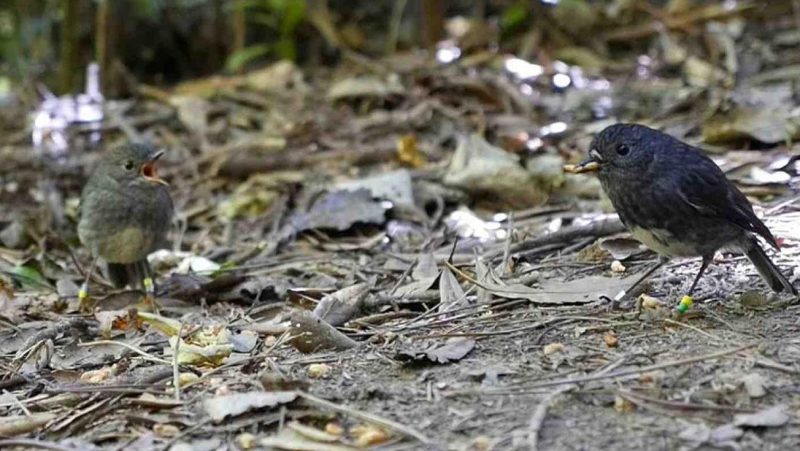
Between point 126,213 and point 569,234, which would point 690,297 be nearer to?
point 569,234

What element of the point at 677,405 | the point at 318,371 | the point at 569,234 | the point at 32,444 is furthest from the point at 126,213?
the point at 677,405

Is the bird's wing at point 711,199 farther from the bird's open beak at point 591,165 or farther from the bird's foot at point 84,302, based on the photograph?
the bird's foot at point 84,302

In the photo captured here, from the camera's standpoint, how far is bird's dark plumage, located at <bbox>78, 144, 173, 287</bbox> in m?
5.32

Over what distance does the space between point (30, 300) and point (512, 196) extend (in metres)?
2.44

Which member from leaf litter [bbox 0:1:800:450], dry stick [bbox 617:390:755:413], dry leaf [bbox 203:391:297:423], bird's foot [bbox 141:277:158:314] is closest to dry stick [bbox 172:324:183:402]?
leaf litter [bbox 0:1:800:450]

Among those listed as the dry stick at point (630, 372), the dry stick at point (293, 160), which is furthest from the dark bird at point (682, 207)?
the dry stick at point (293, 160)

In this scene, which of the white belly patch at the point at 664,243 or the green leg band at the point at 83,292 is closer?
the white belly patch at the point at 664,243

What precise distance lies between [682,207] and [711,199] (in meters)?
0.11

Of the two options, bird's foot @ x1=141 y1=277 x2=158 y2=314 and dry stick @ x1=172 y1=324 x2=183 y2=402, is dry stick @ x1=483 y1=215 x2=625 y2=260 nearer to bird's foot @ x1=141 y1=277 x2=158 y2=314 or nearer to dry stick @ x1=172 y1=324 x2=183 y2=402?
bird's foot @ x1=141 y1=277 x2=158 y2=314

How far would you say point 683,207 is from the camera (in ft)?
12.3

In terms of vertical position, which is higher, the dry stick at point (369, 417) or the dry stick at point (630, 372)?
the dry stick at point (630, 372)

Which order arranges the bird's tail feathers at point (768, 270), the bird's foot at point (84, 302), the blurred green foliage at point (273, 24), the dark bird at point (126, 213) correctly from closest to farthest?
the bird's tail feathers at point (768, 270)
the bird's foot at point (84, 302)
the dark bird at point (126, 213)
the blurred green foliage at point (273, 24)

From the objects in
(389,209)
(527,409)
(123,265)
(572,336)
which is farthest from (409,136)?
(527,409)

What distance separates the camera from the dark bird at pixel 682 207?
3746 millimetres
